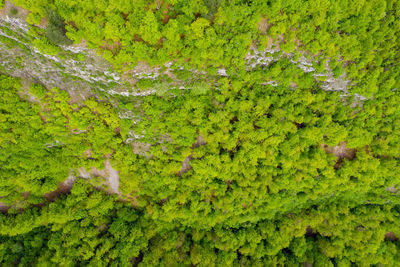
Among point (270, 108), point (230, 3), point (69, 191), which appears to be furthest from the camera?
point (69, 191)

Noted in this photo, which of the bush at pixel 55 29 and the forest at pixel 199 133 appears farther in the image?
the forest at pixel 199 133

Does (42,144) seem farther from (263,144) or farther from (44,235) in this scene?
(263,144)

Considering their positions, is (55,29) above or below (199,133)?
A: above

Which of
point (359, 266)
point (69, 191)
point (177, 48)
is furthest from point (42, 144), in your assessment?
point (359, 266)

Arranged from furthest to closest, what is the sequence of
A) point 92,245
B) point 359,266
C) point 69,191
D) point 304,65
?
point 359,266 < point 69,191 < point 92,245 < point 304,65

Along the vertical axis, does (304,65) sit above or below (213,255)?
above

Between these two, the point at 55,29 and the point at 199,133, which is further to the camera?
the point at 199,133

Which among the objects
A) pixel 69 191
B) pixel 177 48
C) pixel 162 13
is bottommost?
pixel 69 191

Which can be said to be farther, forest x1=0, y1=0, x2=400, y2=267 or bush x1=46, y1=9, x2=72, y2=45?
forest x1=0, y1=0, x2=400, y2=267
